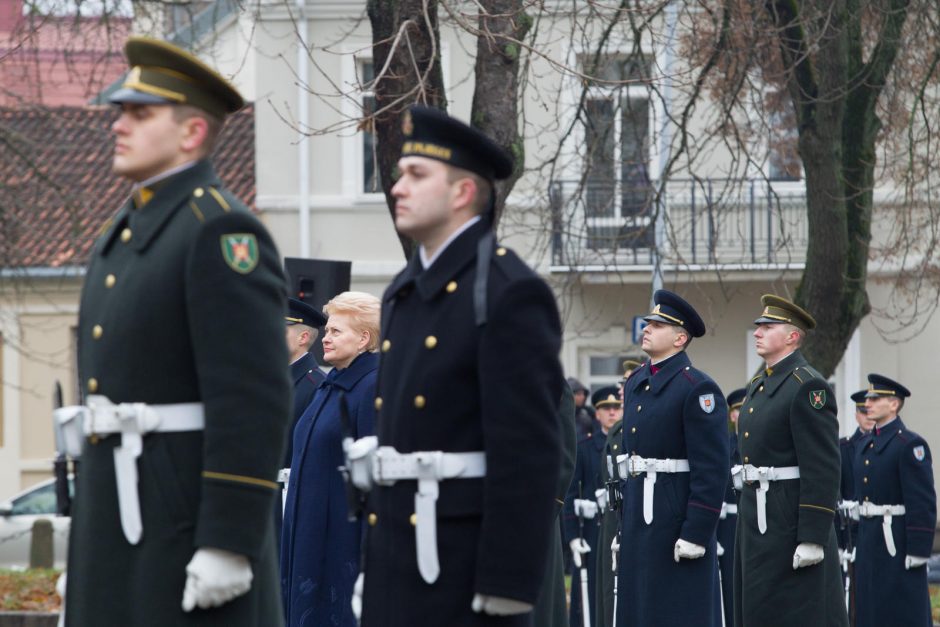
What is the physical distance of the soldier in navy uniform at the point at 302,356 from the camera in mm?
8172

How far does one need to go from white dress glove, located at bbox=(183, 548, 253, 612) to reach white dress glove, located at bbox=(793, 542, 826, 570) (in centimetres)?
544

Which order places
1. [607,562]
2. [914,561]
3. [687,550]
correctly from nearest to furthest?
[687,550]
[607,562]
[914,561]

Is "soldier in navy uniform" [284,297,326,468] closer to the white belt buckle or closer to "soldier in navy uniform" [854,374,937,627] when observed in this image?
the white belt buckle

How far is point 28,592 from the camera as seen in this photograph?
13.9 meters

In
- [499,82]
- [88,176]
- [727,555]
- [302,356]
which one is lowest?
[727,555]

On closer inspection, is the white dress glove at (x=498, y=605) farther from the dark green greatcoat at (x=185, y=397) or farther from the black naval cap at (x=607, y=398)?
the black naval cap at (x=607, y=398)

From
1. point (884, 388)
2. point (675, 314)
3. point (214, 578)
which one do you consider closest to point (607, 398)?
point (884, 388)

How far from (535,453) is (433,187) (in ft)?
2.83

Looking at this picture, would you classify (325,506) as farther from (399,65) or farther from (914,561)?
(914,561)

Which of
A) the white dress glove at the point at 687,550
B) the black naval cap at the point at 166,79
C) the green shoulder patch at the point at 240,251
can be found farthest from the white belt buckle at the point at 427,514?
the white dress glove at the point at 687,550

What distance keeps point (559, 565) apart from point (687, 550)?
769 millimetres

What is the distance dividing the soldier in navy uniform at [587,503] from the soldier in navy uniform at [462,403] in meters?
8.94

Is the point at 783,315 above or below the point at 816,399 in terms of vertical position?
above

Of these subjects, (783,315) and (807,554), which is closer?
(807,554)
